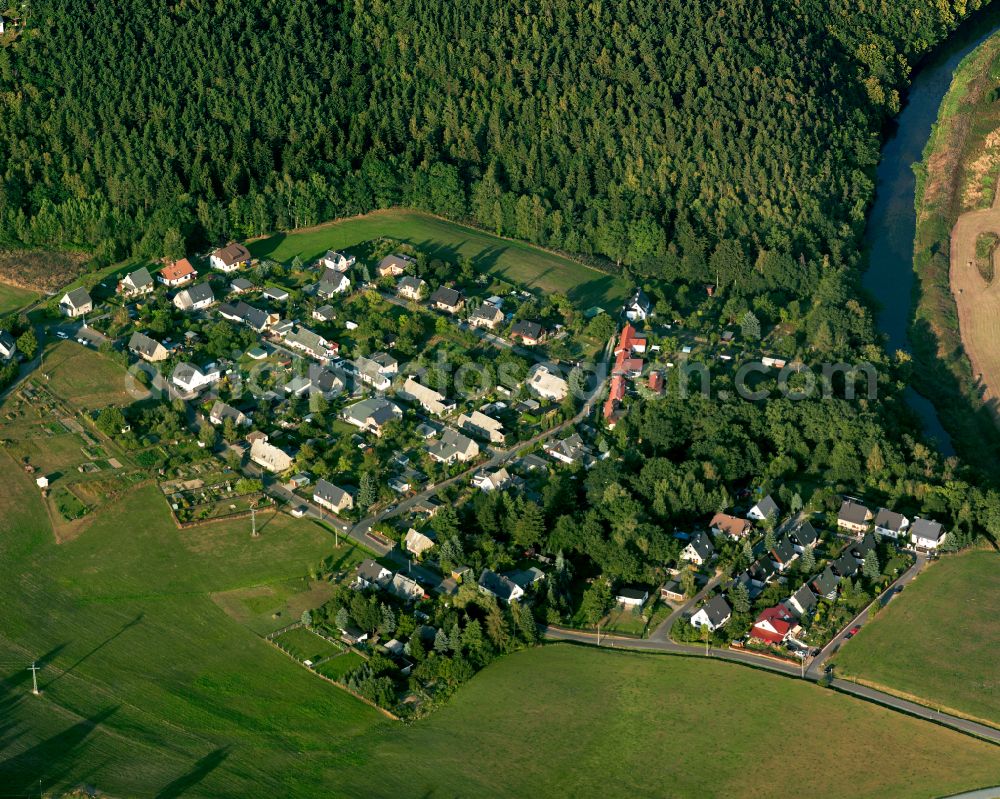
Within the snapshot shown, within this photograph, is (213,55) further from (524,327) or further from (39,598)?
(39,598)

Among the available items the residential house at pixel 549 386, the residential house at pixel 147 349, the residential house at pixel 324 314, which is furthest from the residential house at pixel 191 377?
the residential house at pixel 549 386

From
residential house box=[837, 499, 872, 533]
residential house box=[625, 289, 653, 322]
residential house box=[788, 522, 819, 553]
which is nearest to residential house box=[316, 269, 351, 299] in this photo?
residential house box=[625, 289, 653, 322]

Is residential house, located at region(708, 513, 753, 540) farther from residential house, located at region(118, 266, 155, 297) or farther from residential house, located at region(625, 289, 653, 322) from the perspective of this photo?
residential house, located at region(118, 266, 155, 297)

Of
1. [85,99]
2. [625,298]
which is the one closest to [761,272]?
[625,298]

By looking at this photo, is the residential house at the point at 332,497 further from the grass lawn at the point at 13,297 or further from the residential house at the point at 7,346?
the grass lawn at the point at 13,297

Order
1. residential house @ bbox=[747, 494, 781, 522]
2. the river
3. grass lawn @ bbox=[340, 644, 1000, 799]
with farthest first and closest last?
the river, residential house @ bbox=[747, 494, 781, 522], grass lawn @ bbox=[340, 644, 1000, 799]

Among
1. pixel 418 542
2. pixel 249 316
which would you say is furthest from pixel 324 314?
pixel 418 542
